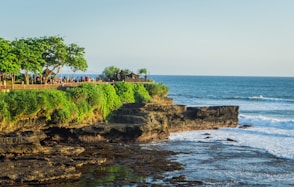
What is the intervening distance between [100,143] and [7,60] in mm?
11861

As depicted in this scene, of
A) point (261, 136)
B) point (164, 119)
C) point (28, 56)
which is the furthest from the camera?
point (261, 136)

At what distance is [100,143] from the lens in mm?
40219

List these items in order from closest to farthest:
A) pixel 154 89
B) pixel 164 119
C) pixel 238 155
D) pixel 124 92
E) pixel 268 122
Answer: pixel 238 155, pixel 164 119, pixel 124 92, pixel 268 122, pixel 154 89

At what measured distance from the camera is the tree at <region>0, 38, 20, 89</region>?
1606 inches

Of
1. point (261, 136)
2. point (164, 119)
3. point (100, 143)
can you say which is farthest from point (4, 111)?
point (261, 136)

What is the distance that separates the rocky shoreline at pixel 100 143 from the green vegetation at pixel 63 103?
4.17ft

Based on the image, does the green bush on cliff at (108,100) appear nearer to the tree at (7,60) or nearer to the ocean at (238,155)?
the ocean at (238,155)

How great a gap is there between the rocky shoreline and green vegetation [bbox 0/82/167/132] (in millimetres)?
1272

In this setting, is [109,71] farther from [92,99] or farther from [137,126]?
[137,126]

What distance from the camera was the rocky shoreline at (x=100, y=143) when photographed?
2817 centimetres

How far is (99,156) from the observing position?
34.4 metres

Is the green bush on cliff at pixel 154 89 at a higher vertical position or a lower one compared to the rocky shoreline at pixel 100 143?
higher

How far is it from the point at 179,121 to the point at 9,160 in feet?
80.2

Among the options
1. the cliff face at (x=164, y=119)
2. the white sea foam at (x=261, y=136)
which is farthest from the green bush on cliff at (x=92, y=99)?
the white sea foam at (x=261, y=136)
